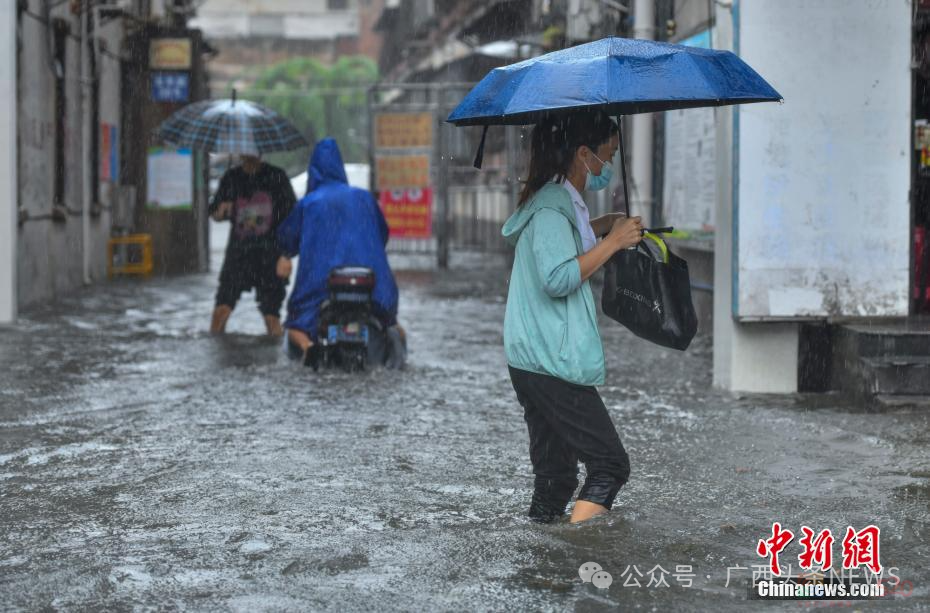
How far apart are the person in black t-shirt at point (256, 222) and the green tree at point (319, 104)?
50.0m

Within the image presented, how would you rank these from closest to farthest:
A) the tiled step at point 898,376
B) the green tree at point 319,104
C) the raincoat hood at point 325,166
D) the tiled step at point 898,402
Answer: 1. the tiled step at point 898,402
2. the tiled step at point 898,376
3. the raincoat hood at point 325,166
4. the green tree at point 319,104

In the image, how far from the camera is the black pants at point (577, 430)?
5.51 meters

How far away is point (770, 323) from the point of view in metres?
10.2

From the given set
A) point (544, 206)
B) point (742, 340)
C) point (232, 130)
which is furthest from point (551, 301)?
point (232, 130)

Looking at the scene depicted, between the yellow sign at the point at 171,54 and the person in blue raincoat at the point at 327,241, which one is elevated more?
the yellow sign at the point at 171,54

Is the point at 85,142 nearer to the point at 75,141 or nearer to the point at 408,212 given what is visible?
Result: the point at 75,141

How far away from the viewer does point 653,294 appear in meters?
5.52

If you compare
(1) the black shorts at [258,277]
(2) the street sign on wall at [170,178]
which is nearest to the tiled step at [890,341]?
(1) the black shorts at [258,277]

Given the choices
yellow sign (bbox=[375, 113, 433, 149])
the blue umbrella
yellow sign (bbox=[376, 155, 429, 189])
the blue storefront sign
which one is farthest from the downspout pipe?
the blue umbrella

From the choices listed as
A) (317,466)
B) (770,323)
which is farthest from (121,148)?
(317,466)

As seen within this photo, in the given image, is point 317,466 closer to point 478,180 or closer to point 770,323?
point 770,323

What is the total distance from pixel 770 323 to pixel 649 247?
4831 mm

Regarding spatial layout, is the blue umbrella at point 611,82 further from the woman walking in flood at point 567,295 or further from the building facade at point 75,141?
the building facade at point 75,141

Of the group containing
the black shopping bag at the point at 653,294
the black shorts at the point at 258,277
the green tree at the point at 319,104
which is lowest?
the black shorts at the point at 258,277
